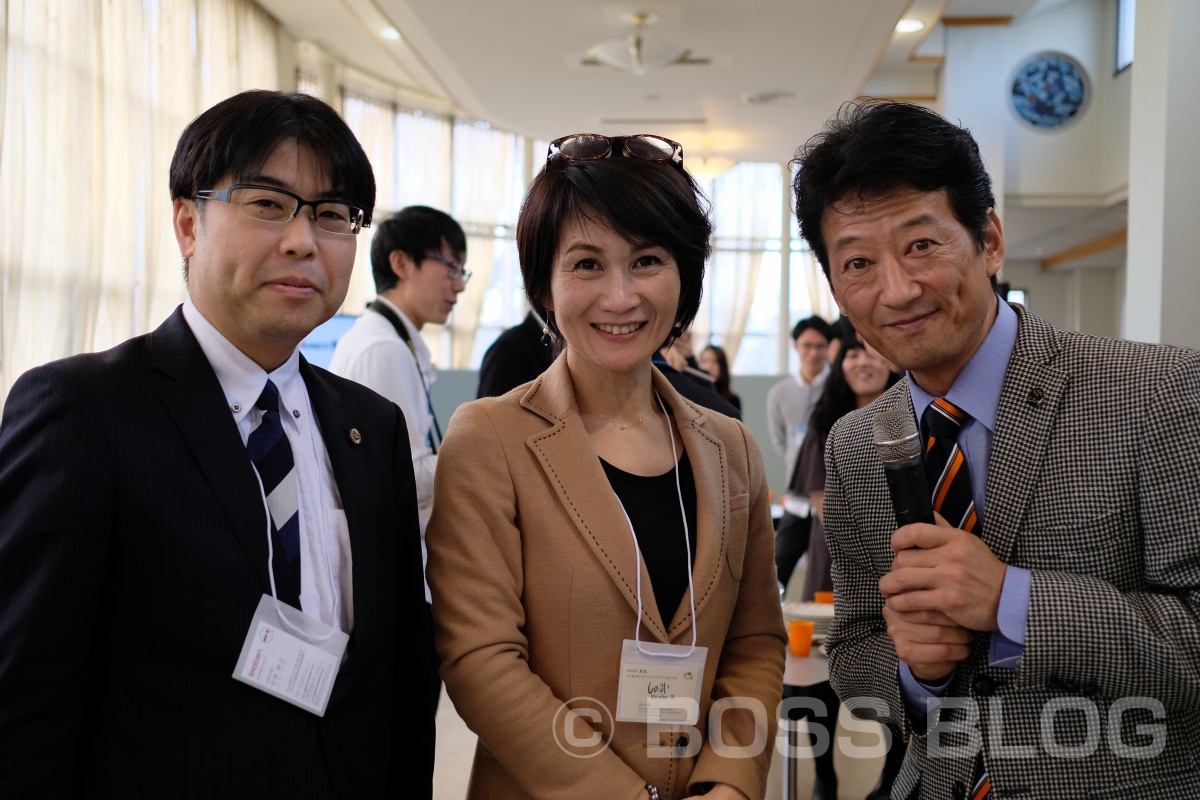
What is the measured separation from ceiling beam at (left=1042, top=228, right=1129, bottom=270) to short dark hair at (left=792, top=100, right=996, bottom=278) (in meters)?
12.8

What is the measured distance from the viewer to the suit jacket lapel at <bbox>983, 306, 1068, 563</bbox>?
1.35 m

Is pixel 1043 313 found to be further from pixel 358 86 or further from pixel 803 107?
pixel 358 86

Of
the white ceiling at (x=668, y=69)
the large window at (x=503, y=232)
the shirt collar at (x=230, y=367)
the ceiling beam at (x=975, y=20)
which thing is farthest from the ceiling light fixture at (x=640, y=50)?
the shirt collar at (x=230, y=367)

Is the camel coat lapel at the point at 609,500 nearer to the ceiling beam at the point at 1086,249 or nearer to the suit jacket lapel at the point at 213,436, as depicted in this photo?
the suit jacket lapel at the point at 213,436

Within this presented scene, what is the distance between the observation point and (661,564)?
5.22 feet

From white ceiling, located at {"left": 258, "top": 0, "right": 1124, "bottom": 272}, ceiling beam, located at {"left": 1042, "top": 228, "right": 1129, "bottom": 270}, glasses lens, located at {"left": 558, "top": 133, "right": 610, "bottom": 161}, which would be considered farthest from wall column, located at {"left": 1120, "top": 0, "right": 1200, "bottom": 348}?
ceiling beam, located at {"left": 1042, "top": 228, "right": 1129, "bottom": 270}

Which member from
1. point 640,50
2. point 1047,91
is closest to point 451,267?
point 640,50

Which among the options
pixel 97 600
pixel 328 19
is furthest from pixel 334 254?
pixel 328 19

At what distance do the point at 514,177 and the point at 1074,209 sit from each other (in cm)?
708

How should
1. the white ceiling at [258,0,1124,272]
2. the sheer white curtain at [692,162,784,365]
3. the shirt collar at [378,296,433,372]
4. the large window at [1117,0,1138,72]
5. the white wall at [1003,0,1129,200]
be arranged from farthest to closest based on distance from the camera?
the sheer white curtain at [692,162,784,365]
the white wall at [1003,0,1129,200]
the large window at [1117,0,1138,72]
the white ceiling at [258,0,1124,272]
the shirt collar at [378,296,433,372]

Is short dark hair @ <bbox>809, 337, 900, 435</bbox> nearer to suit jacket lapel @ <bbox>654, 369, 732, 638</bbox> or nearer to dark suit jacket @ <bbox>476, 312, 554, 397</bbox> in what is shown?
dark suit jacket @ <bbox>476, 312, 554, 397</bbox>

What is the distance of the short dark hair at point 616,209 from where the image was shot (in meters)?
1.59

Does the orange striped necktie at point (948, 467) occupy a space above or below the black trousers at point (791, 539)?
above

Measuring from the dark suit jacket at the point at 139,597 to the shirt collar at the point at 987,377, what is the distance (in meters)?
1.01
